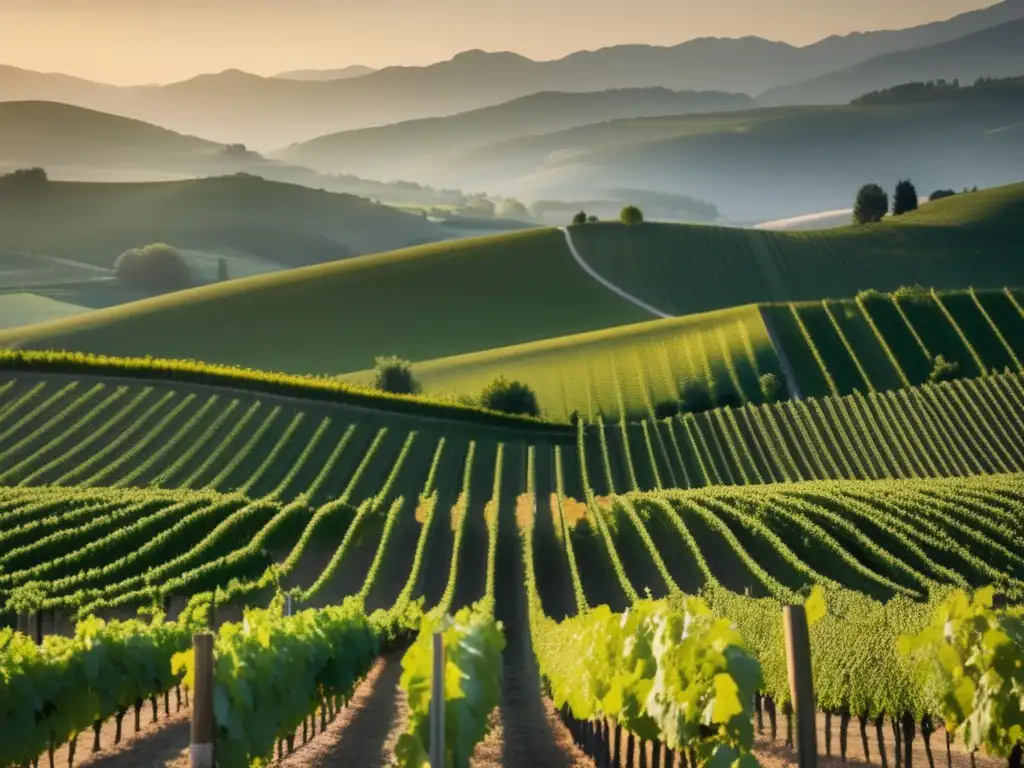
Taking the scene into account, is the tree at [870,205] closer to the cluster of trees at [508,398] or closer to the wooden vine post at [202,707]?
the cluster of trees at [508,398]

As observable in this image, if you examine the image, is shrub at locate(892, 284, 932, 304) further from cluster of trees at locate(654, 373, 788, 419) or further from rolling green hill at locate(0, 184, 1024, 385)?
rolling green hill at locate(0, 184, 1024, 385)

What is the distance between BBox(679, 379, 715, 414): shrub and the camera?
86.6 metres

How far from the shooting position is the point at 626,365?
95.6 meters

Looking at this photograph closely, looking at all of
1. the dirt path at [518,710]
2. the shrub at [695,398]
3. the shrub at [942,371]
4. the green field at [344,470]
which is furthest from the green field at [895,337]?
the dirt path at [518,710]

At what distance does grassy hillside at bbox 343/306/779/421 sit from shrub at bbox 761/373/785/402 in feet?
1.98

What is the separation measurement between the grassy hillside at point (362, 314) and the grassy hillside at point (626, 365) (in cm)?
1891

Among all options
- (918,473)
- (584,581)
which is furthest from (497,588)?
(918,473)

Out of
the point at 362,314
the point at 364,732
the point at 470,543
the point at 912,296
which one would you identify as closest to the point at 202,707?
the point at 364,732

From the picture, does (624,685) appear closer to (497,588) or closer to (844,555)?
(844,555)

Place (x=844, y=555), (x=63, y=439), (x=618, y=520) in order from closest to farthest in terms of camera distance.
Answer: (x=844, y=555) → (x=618, y=520) → (x=63, y=439)

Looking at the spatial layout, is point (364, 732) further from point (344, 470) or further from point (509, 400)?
point (509, 400)

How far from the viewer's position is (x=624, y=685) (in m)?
18.9

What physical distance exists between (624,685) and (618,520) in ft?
132

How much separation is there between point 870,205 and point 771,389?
2980 inches
